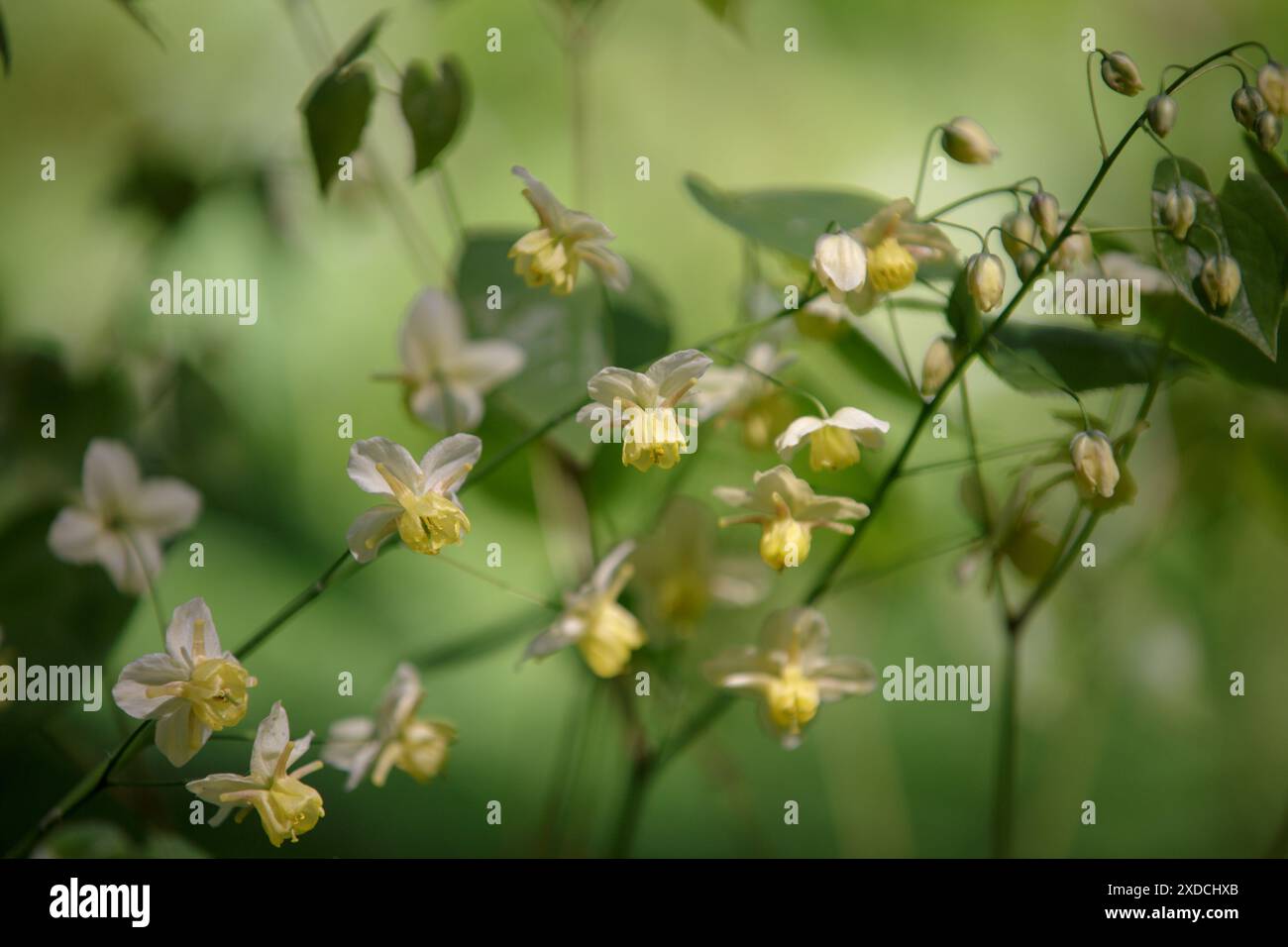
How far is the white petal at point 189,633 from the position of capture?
471 mm

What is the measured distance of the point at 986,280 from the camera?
1.53ft

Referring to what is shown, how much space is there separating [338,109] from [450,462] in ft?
0.71

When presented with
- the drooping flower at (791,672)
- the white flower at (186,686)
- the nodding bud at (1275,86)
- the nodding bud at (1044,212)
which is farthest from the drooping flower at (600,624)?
the nodding bud at (1275,86)

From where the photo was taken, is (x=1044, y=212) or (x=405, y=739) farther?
(x=405, y=739)

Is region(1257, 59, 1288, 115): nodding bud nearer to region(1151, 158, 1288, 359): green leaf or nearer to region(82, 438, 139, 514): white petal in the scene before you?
region(1151, 158, 1288, 359): green leaf

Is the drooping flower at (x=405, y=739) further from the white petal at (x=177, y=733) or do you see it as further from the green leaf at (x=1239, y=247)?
the green leaf at (x=1239, y=247)

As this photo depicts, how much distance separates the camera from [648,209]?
0.96m

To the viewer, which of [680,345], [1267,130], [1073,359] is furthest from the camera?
[680,345]

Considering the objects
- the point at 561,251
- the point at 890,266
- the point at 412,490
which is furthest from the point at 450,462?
the point at 890,266

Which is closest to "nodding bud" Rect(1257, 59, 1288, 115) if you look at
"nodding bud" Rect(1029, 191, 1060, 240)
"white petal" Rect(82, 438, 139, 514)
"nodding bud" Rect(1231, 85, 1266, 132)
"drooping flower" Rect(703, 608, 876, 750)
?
"nodding bud" Rect(1231, 85, 1266, 132)

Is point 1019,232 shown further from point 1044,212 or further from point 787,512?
point 787,512
